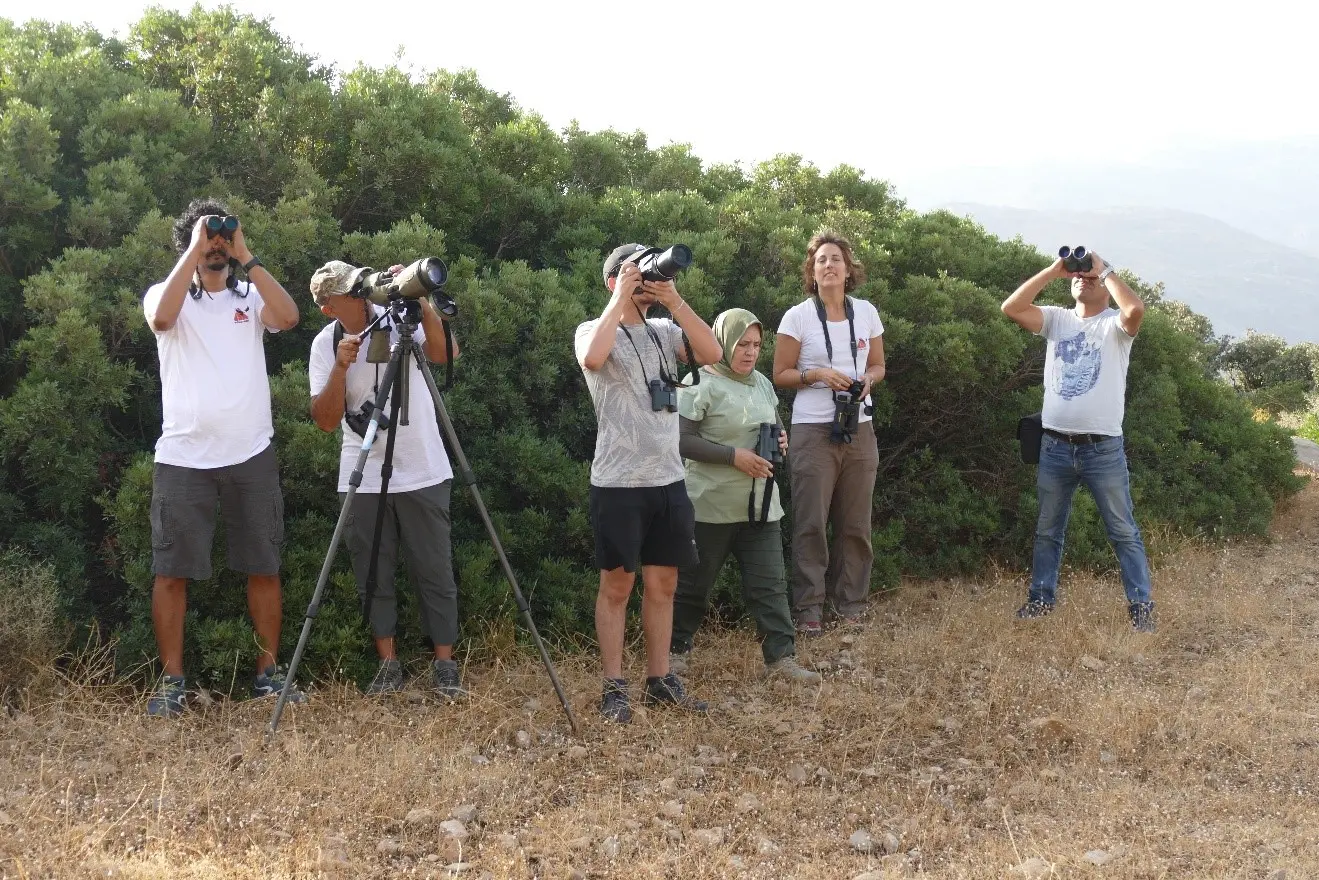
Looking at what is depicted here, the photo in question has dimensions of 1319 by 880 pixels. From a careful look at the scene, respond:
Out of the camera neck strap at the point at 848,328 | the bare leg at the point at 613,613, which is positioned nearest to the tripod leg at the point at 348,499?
the bare leg at the point at 613,613

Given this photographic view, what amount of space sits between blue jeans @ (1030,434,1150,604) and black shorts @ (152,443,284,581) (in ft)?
12.4

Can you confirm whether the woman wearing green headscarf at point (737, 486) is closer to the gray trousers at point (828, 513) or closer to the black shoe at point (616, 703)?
the gray trousers at point (828, 513)

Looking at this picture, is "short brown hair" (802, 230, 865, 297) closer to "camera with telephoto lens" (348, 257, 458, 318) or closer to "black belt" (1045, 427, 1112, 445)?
"black belt" (1045, 427, 1112, 445)

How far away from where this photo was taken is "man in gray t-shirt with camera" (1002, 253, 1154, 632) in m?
5.62

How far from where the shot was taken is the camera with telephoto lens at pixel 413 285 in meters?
3.96

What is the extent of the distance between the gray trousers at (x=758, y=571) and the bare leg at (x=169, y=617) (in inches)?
84.4

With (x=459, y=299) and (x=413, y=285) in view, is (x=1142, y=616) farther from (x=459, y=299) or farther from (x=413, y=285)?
(x=413, y=285)

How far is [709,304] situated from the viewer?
658 cm

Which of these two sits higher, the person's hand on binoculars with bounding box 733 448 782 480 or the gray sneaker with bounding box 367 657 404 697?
the person's hand on binoculars with bounding box 733 448 782 480

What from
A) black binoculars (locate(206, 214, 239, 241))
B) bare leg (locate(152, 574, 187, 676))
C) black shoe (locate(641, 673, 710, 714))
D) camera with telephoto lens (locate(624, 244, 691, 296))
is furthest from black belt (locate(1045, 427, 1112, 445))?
bare leg (locate(152, 574, 187, 676))

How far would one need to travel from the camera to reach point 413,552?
15.3 ft

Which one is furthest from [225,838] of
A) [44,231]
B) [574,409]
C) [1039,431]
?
[1039,431]

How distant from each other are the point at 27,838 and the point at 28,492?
8.44 ft

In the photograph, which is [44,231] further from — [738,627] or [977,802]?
[977,802]
